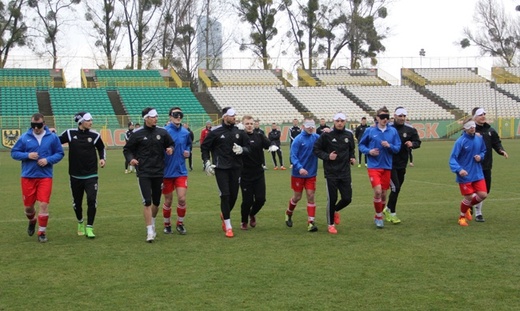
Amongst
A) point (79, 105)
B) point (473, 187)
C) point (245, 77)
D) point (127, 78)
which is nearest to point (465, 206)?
point (473, 187)

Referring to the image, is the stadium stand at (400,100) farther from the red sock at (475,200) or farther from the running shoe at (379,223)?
the running shoe at (379,223)

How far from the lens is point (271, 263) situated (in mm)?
7750

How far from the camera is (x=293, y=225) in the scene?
1080 centimetres

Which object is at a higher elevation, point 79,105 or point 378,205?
point 79,105

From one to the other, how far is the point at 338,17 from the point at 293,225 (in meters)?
60.8

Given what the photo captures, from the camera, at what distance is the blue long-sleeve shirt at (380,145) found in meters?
10.5

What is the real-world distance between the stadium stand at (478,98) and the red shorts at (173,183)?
45.9m

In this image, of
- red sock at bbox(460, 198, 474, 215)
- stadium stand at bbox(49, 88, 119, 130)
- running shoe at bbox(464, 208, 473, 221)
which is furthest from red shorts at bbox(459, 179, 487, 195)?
stadium stand at bbox(49, 88, 119, 130)

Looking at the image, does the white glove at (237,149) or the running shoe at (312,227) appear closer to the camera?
the white glove at (237,149)

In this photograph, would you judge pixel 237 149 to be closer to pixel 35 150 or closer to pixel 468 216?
pixel 35 150

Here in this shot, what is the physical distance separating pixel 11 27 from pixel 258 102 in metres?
26.0

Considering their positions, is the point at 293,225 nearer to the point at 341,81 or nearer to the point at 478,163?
the point at 478,163

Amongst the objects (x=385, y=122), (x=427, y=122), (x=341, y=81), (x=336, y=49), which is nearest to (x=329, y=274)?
(x=385, y=122)

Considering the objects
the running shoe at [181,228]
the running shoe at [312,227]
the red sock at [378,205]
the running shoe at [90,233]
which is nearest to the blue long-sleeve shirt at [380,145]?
Answer: the red sock at [378,205]
